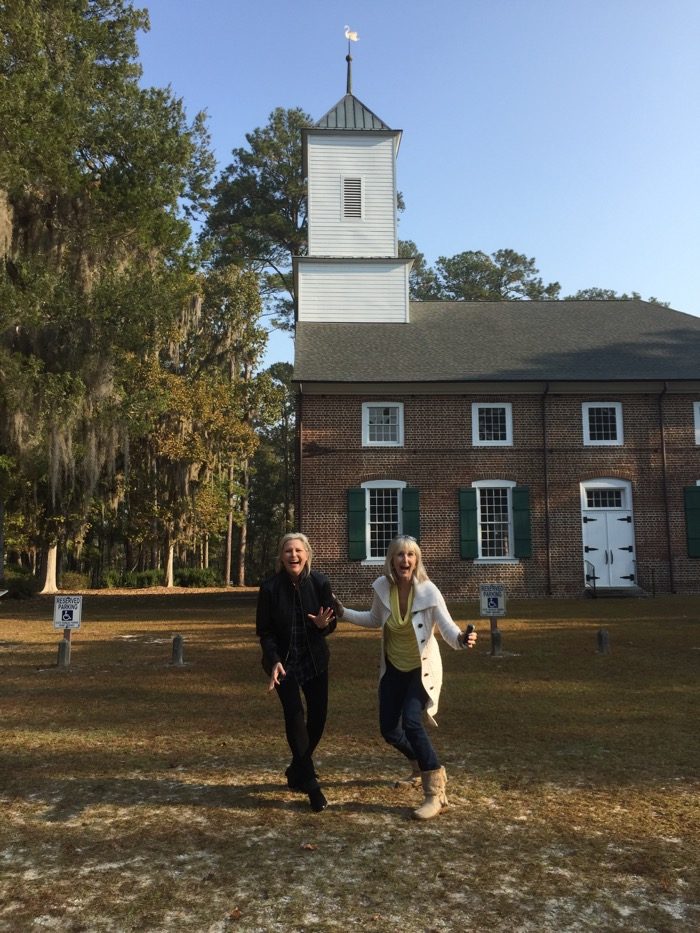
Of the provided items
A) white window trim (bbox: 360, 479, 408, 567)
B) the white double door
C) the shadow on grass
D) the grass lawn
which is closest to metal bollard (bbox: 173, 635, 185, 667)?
the grass lawn

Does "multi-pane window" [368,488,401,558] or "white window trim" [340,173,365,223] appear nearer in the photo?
"multi-pane window" [368,488,401,558]

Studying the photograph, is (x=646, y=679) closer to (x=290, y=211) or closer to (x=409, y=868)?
(x=409, y=868)

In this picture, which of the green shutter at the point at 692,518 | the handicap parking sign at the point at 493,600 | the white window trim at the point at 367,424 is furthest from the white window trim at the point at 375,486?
the handicap parking sign at the point at 493,600

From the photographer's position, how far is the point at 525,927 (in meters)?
3.14

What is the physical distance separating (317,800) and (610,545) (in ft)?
59.1

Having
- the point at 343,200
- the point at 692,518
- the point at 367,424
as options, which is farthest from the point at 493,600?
the point at 343,200

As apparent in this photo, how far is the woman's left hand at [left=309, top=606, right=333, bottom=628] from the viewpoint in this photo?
4.68 metres

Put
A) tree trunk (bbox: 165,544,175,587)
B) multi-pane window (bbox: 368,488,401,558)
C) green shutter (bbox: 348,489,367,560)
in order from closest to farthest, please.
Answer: green shutter (bbox: 348,489,367,560) < multi-pane window (bbox: 368,488,401,558) < tree trunk (bbox: 165,544,175,587)

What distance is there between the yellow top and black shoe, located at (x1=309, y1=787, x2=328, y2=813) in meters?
0.86

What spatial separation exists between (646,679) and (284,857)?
20.6 feet

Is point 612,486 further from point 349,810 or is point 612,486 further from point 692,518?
point 349,810

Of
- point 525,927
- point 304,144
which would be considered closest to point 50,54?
point 304,144

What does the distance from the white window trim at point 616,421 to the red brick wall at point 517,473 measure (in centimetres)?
14

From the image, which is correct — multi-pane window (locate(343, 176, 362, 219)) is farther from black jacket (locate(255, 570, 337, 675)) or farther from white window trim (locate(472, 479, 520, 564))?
black jacket (locate(255, 570, 337, 675))
